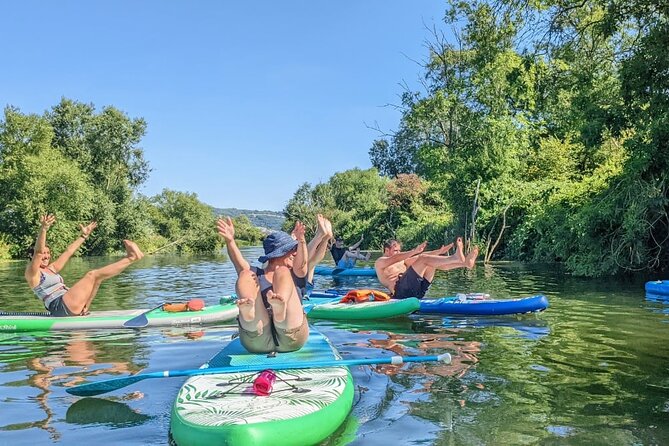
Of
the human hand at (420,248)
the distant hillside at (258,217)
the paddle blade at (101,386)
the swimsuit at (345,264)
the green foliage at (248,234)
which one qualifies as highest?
the distant hillside at (258,217)

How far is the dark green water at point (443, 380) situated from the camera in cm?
415

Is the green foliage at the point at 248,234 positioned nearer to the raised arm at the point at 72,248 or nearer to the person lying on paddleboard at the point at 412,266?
the person lying on paddleboard at the point at 412,266

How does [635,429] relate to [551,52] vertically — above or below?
below

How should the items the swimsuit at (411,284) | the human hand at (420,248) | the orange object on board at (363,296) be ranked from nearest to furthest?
1. the human hand at (420,248)
2. the swimsuit at (411,284)
3. the orange object on board at (363,296)

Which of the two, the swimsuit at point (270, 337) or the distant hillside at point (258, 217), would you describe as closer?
the swimsuit at point (270, 337)

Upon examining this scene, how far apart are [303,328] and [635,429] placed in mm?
2560

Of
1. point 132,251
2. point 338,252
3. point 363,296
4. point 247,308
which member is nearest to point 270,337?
point 247,308

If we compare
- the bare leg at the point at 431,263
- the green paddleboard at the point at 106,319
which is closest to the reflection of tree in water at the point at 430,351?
the bare leg at the point at 431,263

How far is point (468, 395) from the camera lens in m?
5.01

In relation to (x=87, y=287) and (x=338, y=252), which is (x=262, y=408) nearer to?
(x=87, y=287)

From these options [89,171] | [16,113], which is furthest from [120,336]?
[89,171]

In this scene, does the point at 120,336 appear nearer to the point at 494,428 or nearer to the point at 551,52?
the point at 494,428

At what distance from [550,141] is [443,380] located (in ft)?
73.2

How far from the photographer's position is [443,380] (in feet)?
18.1
